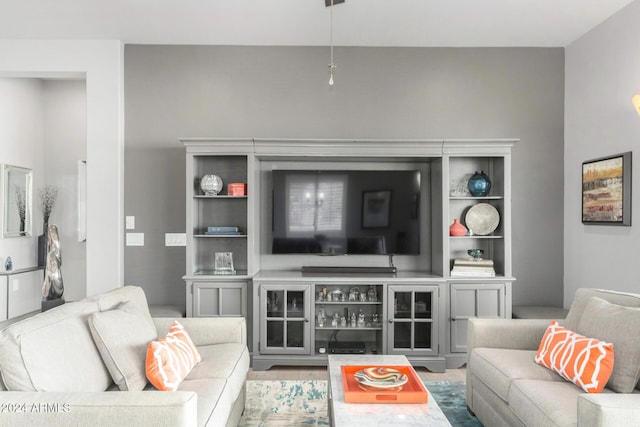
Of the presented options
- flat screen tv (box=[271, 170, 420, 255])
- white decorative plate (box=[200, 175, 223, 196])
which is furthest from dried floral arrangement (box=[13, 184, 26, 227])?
flat screen tv (box=[271, 170, 420, 255])

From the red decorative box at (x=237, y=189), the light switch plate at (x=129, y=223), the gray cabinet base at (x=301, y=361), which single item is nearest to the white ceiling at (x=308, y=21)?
the red decorative box at (x=237, y=189)

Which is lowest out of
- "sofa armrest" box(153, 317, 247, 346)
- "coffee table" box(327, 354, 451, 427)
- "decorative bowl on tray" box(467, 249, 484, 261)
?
"coffee table" box(327, 354, 451, 427)

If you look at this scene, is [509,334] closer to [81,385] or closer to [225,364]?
[225,364]

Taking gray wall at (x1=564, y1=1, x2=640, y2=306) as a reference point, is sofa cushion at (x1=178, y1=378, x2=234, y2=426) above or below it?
below

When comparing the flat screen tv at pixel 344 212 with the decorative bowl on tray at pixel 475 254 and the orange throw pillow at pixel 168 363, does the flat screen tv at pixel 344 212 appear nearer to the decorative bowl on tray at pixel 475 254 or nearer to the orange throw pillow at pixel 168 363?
the decorative bowl on tray at pixel 475 254

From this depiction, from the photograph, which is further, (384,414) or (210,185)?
(210,185)

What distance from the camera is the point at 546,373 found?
2.33 metres

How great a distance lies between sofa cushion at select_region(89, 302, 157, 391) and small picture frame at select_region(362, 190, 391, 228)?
7.63 ft

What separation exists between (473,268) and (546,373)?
5.23 ft

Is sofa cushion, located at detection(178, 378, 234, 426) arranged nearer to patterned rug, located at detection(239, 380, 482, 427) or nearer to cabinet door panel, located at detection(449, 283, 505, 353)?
patterned rug, located at detection(239, 380, 482, 427)

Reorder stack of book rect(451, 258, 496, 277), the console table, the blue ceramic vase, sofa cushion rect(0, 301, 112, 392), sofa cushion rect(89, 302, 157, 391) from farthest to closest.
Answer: the console table, the blue ceramic vase, stack of book rect(451, 258, 496, 277), sofa cushion rect(89, 302, 157, 391), sofa cushion rect(0, 301, 112, 392)

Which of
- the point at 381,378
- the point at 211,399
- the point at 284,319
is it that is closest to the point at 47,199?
the point at 284,319

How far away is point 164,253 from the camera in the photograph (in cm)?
419

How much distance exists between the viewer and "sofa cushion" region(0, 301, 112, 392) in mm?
1625
